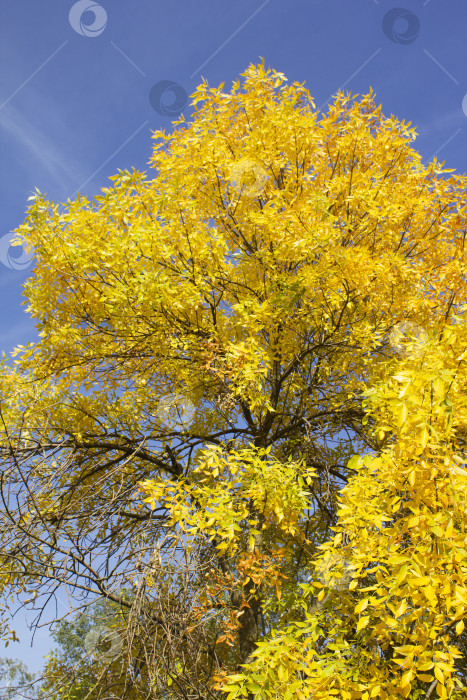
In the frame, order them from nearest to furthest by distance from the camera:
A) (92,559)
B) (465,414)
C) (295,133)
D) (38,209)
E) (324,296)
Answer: (465,414) < (92,559) < (324,296) < (38,209) < (295,133)

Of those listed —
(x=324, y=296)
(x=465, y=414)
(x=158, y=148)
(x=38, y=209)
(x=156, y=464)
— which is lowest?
(x=465, y=414)

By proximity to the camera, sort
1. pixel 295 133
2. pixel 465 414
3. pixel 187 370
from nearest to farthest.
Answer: pixel 465 414, pixel 295 133, pixel 187 370

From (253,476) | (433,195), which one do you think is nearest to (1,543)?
(253,476)

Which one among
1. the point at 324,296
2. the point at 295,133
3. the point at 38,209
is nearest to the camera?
the point at 324,296

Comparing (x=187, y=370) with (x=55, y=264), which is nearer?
(x=55, y=264)

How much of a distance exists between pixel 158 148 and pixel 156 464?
4212 mm

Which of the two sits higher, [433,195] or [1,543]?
[433,195]

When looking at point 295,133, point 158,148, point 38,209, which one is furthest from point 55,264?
point 295,133

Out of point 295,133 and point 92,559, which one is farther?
point 295,133

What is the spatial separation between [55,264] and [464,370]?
4201mm

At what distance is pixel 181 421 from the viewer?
18.1 ft

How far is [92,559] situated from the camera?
368 cm

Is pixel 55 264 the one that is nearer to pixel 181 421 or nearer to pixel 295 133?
pixel 181 421

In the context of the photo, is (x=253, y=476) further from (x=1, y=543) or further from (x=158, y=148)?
(x=158, y=148)
